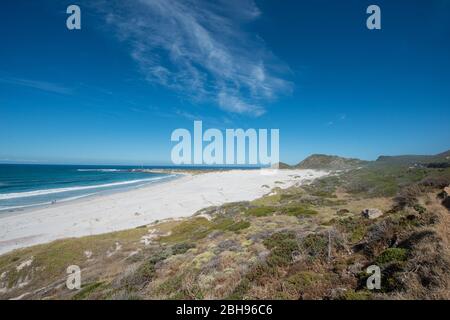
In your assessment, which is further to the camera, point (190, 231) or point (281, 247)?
point (190, 231)

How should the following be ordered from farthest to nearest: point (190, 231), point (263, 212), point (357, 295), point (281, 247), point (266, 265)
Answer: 1. point (263, 212)
2. point (190, 231)
3. point (281, 247)
4. point (266, 265)
5. point (357, 295)

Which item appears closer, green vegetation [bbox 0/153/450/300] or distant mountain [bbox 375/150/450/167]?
green vegetation [bbox 0/153/450/300]

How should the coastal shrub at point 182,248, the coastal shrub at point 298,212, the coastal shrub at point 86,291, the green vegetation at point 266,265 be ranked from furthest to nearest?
the coastal shrub at point 298,212
the coastal shrub at point 182,248
the coastal shrub at point 86,291
the green vegetation at point 266,265

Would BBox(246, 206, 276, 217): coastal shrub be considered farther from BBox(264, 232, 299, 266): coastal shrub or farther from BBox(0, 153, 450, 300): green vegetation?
BBox(264, 232, 299, 266): coastal shrub

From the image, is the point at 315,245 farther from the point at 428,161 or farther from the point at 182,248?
the point at 428,161

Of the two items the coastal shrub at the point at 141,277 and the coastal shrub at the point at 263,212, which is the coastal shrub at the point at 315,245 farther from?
the coastal shrub at the point at 263,212

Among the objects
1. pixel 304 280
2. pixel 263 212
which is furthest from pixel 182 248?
pixel 263 212

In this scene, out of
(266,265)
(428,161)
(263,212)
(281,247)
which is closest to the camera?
(266,265)

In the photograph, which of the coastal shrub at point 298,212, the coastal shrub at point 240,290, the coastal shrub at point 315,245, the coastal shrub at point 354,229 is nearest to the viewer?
the coastal shrub at point 240,290

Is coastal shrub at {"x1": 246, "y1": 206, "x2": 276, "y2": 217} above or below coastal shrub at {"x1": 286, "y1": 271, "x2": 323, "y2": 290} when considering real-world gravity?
below

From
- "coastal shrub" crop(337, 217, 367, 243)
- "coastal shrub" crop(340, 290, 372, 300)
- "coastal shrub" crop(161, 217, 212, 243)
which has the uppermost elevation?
"coastal shrub" crop(340, 290, 372, 300)

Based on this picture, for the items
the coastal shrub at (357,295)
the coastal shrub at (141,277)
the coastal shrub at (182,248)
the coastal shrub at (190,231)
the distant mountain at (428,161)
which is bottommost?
the coastal shrub at (190,231)

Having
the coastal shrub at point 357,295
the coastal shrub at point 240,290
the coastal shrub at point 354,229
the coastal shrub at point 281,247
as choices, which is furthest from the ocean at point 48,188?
the coastal shrub at point 357,295

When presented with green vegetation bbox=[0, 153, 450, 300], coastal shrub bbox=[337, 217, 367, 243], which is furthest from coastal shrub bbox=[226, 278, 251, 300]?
coastal shrub bbox=[337, 217, 367, 243]
